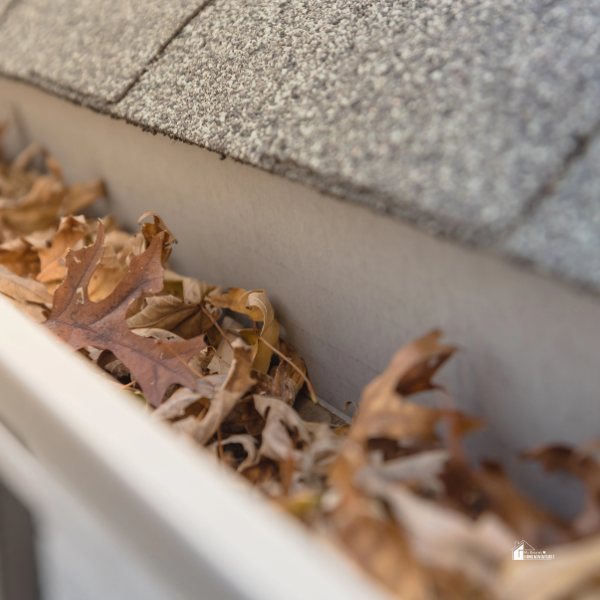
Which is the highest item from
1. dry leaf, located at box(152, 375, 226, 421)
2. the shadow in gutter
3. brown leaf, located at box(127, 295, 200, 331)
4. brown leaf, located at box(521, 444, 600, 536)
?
brown leaf, located at box(521, 444, 600, 536)

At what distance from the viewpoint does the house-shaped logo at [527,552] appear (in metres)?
0.49

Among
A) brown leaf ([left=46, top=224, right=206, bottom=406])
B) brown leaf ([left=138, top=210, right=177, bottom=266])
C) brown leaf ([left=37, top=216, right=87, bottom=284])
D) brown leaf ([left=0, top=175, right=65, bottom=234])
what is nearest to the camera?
brown leaf ([left=46, top=224, right=206, bottom=406])

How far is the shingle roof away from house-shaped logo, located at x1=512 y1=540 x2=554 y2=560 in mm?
252

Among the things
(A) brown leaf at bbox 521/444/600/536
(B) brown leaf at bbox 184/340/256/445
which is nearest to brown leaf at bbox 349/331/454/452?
(A) brown leaf at bbox 521/444/600/536

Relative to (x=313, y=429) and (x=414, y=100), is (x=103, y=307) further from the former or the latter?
(x=414, y=100)

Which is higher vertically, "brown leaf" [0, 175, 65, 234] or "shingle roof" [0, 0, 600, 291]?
"shingle roof" [0, 0, 600, 291]

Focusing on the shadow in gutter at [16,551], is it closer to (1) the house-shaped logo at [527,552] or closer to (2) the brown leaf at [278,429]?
A: (2) the brown leaf at [278,429]

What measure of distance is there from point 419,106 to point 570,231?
0.79ft

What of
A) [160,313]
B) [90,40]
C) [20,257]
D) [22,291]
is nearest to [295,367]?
[160,313]

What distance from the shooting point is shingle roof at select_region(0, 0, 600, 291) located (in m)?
0.56

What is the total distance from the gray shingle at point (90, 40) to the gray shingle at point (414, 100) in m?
0.22

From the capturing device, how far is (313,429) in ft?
Result: 2.71

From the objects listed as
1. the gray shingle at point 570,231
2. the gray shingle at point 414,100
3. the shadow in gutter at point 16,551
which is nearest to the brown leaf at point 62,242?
the gray shingle at point 414,100

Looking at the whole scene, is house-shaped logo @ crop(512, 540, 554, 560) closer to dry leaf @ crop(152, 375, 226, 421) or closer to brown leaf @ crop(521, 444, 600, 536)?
brown leaf @ crop(521, 444, 600, 536)
